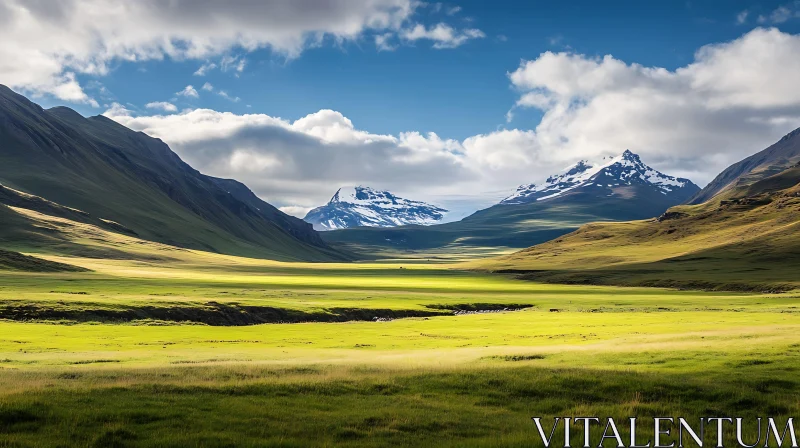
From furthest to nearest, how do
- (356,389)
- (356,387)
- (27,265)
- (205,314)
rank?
(27,265) < (205,314) < (356,387) < (356,389)

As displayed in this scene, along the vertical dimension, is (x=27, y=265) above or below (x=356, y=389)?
above

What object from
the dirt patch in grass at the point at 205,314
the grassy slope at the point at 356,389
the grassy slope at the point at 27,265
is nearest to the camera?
the grassy slope at the point at 356,389

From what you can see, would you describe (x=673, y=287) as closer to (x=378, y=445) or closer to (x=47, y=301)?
(x=47, y=301)

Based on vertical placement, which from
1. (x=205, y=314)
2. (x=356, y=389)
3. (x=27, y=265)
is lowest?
(x=205, y=314)

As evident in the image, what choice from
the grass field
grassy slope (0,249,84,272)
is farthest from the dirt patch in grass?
grassy slope (0,249,84,272)

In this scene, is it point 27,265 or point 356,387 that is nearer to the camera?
point 356,387

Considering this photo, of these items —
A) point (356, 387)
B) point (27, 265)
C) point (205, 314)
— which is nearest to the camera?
point (356, 387)

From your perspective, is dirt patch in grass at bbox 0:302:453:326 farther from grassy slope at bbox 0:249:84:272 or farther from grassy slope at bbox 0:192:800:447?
grassy slope at bbox 0:249:84:272

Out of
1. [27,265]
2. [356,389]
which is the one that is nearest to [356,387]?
[356,389]

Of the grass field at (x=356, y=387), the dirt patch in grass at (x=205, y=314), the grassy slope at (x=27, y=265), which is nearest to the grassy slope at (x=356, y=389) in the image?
the grass field at (x=356, y=387)

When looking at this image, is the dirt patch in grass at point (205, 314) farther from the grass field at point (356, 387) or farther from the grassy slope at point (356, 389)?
the grassy slope at point (356, 389)

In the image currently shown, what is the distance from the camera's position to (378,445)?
1791cm

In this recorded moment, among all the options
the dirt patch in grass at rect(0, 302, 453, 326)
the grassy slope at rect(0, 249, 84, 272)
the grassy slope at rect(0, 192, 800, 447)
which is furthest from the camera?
the grassy slope at rect(0, 249, 84, 272)

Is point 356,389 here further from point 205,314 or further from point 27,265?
point 27,265
